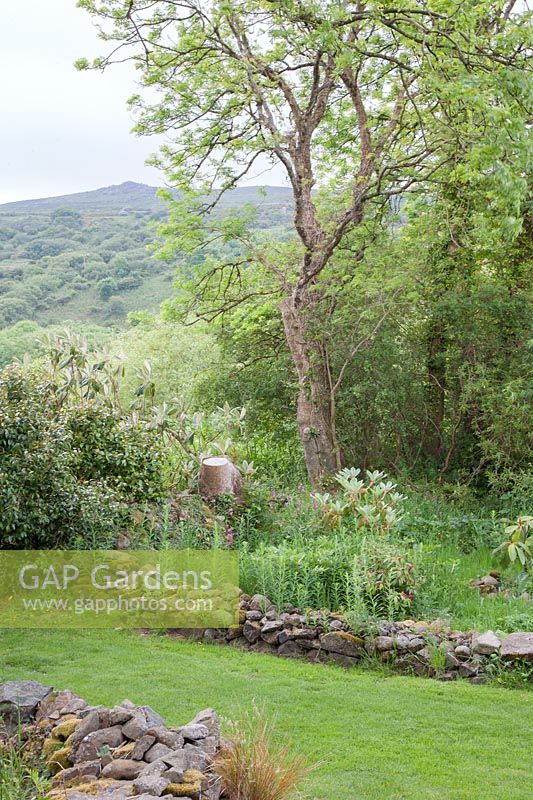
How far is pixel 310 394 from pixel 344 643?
417cm

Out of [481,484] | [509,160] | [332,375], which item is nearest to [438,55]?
[509,160]

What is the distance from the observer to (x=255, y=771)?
2.64 metres

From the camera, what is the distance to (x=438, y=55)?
6438 millimetres

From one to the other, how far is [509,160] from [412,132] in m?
3.67

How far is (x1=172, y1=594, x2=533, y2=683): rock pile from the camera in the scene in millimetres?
4289

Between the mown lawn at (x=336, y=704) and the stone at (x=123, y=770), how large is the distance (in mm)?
635

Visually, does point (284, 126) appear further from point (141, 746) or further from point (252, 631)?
point (141, 746)

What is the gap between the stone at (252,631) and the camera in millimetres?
4812

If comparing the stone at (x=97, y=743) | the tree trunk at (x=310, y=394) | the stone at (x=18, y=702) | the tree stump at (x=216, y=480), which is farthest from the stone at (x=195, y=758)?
the tree trunk at (x=310, y=394)

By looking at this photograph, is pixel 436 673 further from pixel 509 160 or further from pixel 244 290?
pixel 244 290

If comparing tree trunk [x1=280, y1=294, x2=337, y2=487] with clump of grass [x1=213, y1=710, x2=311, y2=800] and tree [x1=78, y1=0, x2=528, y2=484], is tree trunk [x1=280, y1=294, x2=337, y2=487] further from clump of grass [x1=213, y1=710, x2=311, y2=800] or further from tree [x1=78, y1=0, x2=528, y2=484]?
clump of grass [x1=213, y1=710, x2=311, y2=800]

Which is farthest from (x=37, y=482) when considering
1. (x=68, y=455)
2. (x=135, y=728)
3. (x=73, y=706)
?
(x=135, y=728)

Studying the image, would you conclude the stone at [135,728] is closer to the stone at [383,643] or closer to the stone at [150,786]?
the stone at [150,786]

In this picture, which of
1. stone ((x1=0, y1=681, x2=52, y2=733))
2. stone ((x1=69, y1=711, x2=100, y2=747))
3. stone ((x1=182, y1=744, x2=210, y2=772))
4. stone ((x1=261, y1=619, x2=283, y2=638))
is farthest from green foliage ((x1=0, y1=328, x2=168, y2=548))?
stone ((x1=182, y1=744, x2=210, y2=772))
